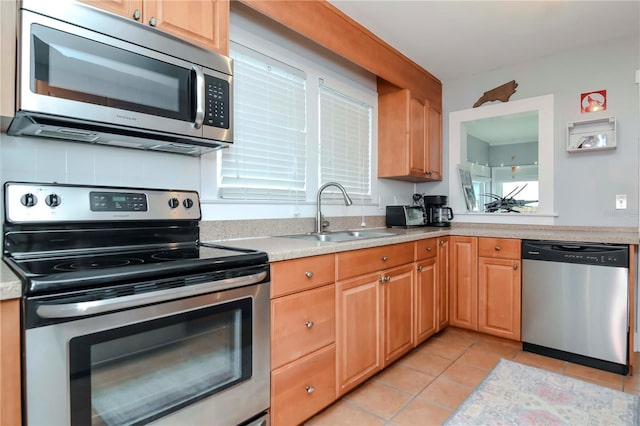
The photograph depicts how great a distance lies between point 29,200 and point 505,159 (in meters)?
4.30

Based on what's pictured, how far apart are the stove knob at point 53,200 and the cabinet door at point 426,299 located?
2137 millimetres

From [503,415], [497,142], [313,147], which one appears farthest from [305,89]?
[497,142]

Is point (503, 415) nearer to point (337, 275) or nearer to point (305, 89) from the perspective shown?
point (337, 275)

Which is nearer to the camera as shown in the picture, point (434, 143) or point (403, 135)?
point (403, 135)

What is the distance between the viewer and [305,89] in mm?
2500

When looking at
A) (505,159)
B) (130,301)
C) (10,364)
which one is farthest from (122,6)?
(505,159)

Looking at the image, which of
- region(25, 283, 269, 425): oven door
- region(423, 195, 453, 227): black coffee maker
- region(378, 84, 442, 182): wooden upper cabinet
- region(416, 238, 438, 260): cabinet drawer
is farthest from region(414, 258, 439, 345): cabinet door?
region(25, 283, 269, 425): oven door

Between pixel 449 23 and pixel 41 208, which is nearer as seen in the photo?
pixel 41 208

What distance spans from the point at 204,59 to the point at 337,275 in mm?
1201

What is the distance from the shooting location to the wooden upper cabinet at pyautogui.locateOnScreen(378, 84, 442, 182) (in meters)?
3.09

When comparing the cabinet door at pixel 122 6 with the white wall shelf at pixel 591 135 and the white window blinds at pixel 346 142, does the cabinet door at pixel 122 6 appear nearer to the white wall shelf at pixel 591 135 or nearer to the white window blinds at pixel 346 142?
the white window blinds at pixel 346 142

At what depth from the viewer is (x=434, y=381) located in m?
2.18

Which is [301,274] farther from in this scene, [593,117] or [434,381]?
[593,117]

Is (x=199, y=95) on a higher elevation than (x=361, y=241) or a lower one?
higher
